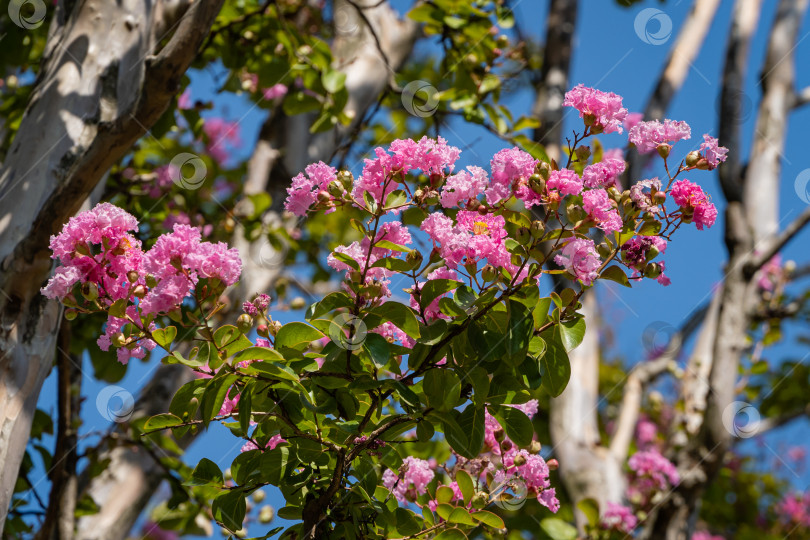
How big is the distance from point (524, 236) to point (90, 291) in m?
0.70

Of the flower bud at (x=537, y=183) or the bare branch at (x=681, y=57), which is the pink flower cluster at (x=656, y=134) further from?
the bare branch at (x=681, y=57)

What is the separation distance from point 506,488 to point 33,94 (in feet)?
5.15

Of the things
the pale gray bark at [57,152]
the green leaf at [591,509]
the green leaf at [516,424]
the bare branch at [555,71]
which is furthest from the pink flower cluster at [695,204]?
the bare branch at [555,71]

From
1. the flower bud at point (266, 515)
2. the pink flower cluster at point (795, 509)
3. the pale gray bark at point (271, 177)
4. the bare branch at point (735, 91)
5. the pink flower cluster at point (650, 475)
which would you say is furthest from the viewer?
the pink flower cluster at point (795, 509)

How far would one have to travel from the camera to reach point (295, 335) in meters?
1.23

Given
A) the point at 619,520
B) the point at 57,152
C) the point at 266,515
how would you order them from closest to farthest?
the point at 57,152
the point at 266,515
the point at 619,520

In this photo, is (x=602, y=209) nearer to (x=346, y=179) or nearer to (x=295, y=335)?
(x=346, y=179)

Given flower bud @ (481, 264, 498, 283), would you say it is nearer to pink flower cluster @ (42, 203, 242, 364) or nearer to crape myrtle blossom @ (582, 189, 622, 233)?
crape myrtle blossom @ (582, 189, 622, 233)

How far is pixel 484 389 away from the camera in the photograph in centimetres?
119

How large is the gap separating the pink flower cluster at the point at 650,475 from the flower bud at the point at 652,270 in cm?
223

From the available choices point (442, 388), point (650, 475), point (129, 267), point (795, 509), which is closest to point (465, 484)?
point (442, 388)

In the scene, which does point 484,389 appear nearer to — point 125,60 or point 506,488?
point 506,488

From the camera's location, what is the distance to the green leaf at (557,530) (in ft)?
7.98

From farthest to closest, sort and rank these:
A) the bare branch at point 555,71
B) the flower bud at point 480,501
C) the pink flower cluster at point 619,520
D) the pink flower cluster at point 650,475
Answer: the bare branch at point 555,71
the pink flower cluster at point 650,475
the pink flower cluster at point 619,520
the flower bud at point 480,501
